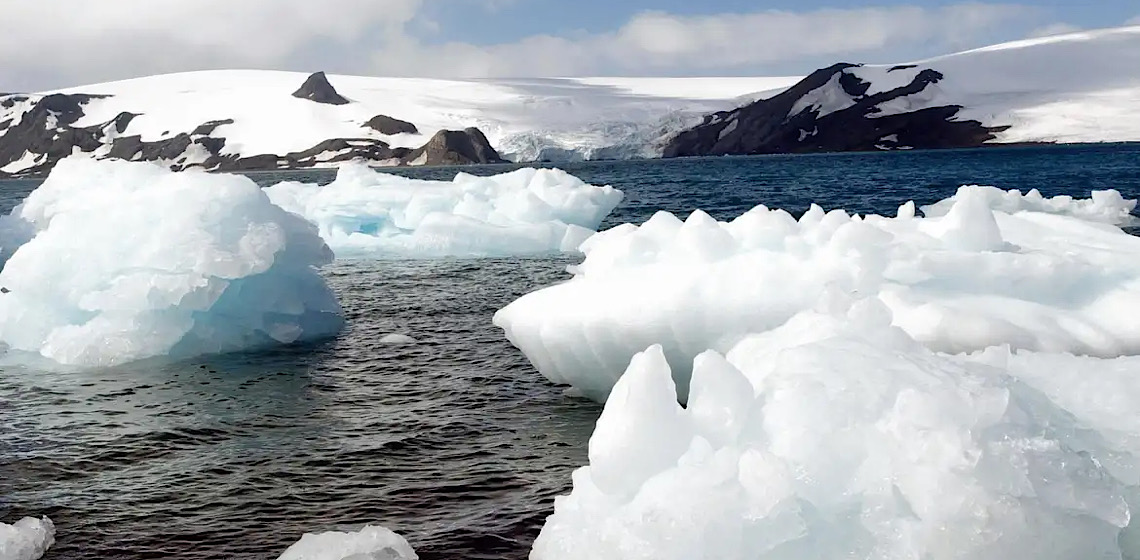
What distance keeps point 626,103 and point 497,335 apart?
4835 inches

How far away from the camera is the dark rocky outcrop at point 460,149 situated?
370 feet

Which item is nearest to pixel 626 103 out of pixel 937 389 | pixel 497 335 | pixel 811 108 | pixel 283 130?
pixel 811 108

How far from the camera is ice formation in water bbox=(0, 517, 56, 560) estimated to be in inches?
229

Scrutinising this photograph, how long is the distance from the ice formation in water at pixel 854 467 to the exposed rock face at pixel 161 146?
108 m

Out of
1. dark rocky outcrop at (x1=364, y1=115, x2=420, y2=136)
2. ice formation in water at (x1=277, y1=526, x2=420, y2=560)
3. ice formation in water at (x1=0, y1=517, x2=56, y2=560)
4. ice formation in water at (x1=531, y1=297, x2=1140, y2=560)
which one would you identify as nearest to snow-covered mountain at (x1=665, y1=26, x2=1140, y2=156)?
dark rocky outcrop at (x1=364, y1=115, x2=420, y2=136)

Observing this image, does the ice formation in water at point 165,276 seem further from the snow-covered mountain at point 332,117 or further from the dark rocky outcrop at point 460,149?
the dark rocky outcrop at point 460,149

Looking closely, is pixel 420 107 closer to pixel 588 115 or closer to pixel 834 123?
pixel 588 115

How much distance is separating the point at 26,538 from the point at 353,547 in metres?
2.11

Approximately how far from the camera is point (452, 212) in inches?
985

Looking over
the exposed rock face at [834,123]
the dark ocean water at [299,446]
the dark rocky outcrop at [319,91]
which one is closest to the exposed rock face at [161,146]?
the dark rocky outcrop at [319,91]

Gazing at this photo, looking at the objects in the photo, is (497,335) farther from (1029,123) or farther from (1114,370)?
(1029,123)

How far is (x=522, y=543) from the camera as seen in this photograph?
5.83 m

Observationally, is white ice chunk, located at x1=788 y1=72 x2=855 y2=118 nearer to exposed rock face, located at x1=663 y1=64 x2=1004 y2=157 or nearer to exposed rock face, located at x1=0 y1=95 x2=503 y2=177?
exposed rock face, located at x1=663 y1=64 x2=1004 y2=157

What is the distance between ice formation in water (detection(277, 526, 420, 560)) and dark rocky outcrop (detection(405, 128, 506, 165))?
108 metres
